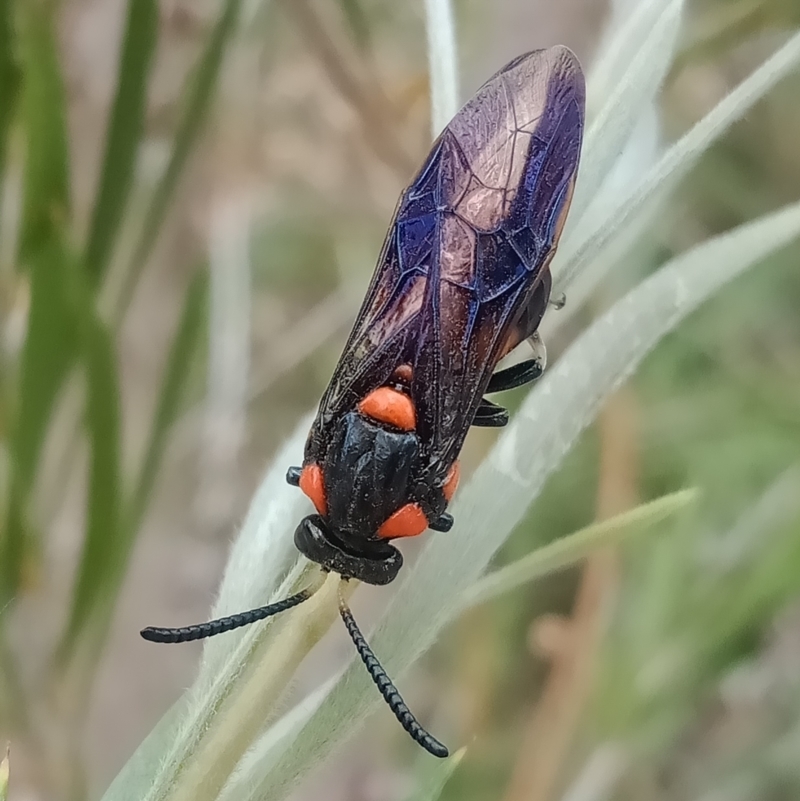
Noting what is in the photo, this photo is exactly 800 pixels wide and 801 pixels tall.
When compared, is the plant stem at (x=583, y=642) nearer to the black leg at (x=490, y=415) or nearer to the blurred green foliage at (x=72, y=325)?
the black leg at (x=490, y=415)

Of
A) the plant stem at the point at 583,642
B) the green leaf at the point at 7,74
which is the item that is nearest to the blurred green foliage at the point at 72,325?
the green leaf at the point at 7,74

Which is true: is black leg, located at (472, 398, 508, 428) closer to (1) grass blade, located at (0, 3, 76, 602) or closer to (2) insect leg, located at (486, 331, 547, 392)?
(2) insect leg, located at (486, 331, 547, 392)

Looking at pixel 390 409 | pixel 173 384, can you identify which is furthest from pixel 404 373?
pixel 173 384

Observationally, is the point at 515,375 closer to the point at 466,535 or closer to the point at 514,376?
the point at 514,376

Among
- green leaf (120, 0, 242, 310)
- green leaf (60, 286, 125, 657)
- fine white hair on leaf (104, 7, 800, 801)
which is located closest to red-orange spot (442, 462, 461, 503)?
fine white hair on leaf (104, 7, 800, 801)

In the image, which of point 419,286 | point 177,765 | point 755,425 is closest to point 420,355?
point 419,286

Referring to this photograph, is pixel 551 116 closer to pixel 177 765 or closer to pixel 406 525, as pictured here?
pixel 406 525
